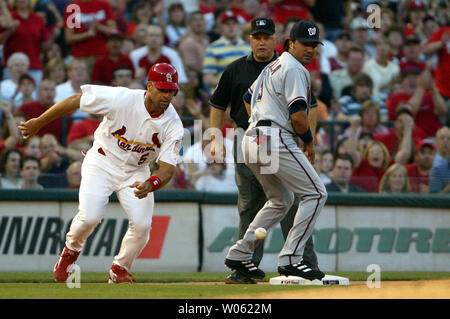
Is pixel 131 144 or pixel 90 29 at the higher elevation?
pixel 90 29

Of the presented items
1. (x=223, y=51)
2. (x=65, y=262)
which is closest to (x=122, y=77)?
(x=223, y=51)

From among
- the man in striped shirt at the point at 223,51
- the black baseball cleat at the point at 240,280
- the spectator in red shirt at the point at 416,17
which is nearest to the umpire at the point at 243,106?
the black baseball cleat at the point at 240,280

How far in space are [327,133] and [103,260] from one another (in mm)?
3380

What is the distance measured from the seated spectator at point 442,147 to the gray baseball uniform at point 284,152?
14.8 ft

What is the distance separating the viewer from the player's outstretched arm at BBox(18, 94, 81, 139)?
24.7 feet

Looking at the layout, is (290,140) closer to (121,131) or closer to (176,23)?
(121,131)

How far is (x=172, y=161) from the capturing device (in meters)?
7.74

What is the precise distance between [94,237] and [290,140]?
3936 mm

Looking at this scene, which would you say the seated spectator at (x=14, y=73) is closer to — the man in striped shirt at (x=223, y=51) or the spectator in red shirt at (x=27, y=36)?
the spectator in red shirt at (x=27, y=36)

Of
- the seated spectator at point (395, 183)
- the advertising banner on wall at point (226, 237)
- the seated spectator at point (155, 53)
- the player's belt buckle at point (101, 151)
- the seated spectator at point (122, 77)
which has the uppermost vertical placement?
the seated spectator at point (155, 53)

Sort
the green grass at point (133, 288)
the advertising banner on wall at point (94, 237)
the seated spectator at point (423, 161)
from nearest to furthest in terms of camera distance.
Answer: the green grass at point (133, 288) → the advertising banner on wall at point (94, 237) → the seated spectator at point (423, 161)

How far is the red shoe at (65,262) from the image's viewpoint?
7934 millimetres

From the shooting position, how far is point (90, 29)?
13.6 meters
